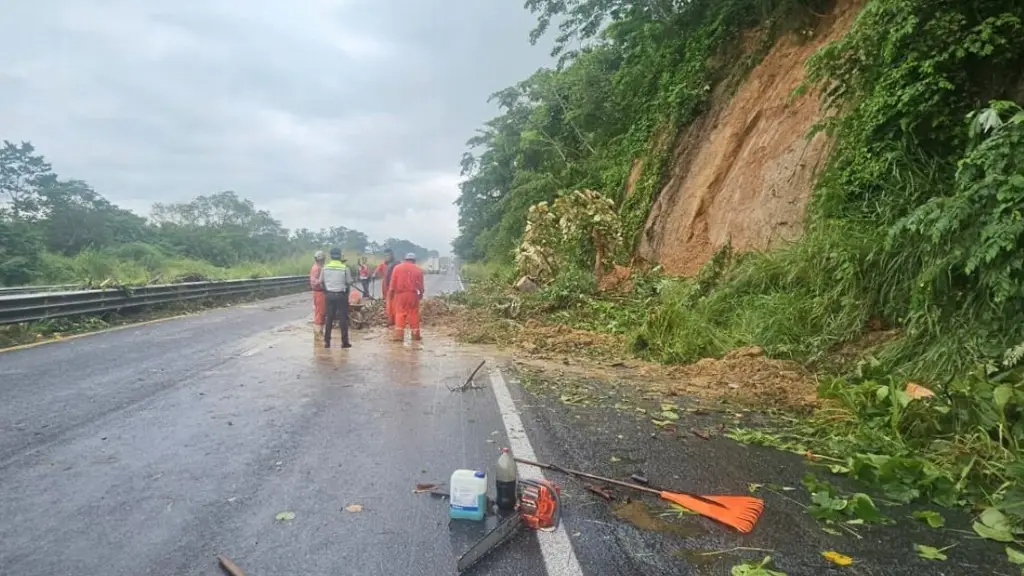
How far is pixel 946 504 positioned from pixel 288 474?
4.21 m

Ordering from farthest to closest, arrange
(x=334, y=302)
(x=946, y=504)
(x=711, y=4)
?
Result: (x=711, y=4), (x=334, y=302), (x=946, y=504)

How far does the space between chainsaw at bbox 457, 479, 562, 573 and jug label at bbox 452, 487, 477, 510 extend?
0.21 metres

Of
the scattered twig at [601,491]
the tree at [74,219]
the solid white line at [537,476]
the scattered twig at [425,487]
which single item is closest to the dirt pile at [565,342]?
the solid white line at [537,476]

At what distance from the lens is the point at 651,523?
340 centimetres

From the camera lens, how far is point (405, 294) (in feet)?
38.6

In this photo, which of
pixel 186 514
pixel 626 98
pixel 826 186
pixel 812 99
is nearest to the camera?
pixel 186 514

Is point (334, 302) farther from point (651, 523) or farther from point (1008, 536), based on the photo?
point (1008, 536)

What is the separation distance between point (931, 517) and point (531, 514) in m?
2.30

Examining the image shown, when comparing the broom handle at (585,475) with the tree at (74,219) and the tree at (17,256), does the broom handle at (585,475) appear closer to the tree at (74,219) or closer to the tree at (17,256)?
the tree at (17,256)

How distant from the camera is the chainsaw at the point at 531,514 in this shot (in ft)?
10.3

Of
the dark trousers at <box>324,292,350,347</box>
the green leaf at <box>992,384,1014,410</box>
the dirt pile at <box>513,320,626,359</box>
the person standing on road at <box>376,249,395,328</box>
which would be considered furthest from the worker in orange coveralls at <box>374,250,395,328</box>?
the green leaf at <box>992,384,1014,410</box>

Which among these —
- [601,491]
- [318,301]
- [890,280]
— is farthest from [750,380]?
[318,301]

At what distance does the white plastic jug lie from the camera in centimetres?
339

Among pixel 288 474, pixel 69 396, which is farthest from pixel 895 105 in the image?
pixel 69 396
